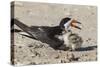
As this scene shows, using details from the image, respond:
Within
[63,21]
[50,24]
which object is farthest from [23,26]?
[63,21]

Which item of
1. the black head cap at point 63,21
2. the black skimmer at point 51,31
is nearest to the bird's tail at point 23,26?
the black skimmer at point 51,31

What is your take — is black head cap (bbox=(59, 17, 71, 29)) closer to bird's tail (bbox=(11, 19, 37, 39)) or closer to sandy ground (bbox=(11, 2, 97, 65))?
sandy ground (bbox=(11, 2, 97, 65))

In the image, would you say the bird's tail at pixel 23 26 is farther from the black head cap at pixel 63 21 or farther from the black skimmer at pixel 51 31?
the black head cap at pixel 63 21

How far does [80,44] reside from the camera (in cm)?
189

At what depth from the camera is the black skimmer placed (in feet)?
5.63

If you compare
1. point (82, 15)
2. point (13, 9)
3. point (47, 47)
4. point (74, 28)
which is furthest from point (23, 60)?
point (82, 15)

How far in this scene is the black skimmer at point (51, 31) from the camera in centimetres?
172

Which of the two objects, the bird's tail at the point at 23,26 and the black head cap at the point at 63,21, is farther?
the black head cap at the point at 63,21

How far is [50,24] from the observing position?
1.78 metres

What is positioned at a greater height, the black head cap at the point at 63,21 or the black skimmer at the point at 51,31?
the black head cap at the point at 63,21

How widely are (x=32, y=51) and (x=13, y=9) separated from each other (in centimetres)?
37

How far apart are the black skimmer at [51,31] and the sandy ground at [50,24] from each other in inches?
1.3

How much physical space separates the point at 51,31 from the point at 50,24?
0.20 feet

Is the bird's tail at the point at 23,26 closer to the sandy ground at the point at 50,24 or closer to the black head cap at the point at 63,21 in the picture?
the sandy ground at the point at 50,24
